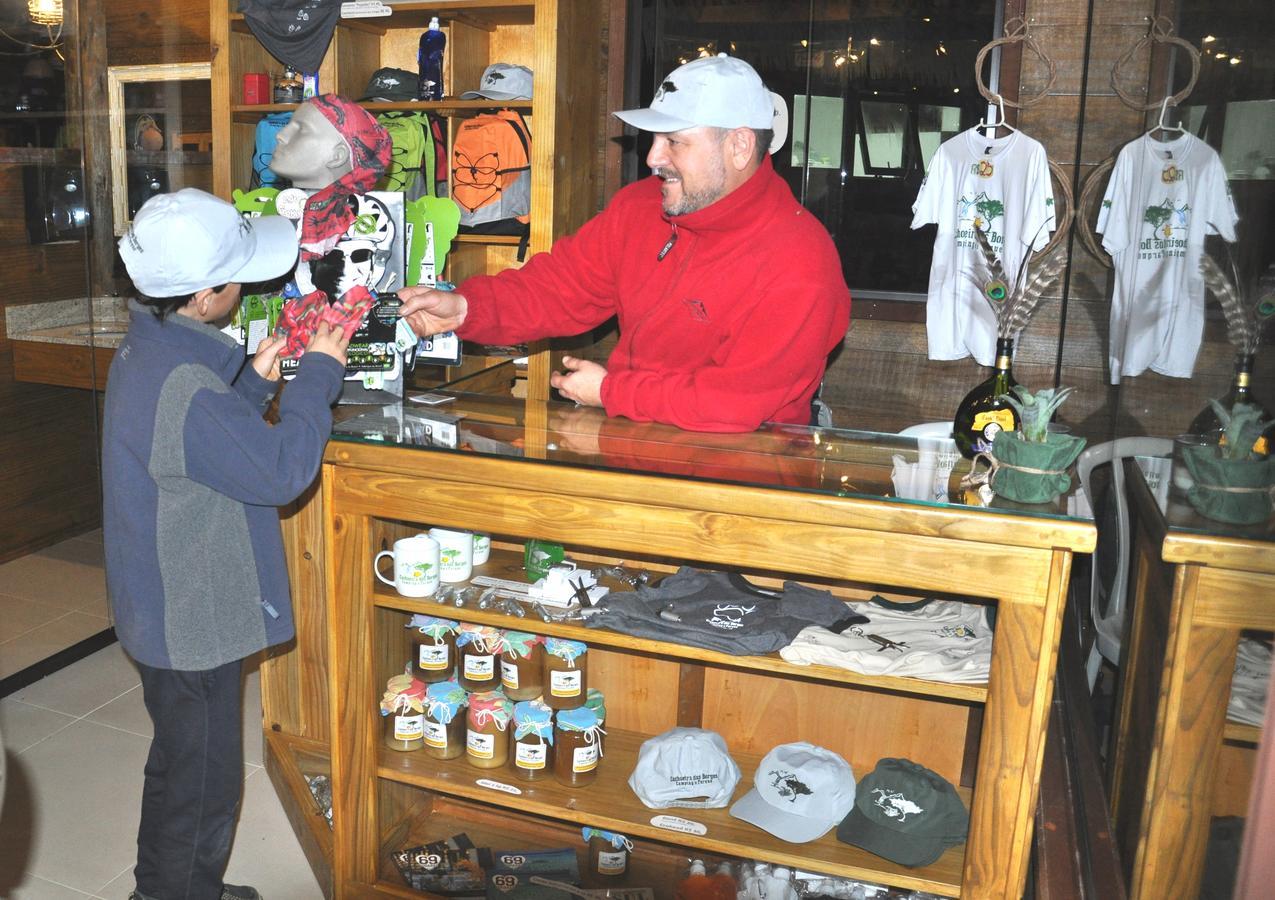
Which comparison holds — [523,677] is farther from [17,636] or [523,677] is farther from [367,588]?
[17,636]

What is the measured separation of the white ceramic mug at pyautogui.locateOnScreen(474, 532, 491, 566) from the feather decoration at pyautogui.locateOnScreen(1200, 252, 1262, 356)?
4.51ft

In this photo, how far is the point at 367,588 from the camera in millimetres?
2029

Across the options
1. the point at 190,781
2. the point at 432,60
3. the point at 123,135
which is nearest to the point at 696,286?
the point at 190,781

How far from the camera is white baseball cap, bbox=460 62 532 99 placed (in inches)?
153

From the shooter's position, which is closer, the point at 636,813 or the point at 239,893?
the point at 636,813

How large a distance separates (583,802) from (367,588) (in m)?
0.57

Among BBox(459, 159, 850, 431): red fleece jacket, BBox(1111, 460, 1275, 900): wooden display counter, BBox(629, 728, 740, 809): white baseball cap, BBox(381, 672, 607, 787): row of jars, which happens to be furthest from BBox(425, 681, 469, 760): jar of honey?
BBox(1111, 460, 1275, 900): wooden display counter

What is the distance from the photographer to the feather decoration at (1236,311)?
1294mm

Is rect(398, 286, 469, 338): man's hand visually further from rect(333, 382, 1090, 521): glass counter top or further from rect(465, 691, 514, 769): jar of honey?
rect(465, 691, 514, 769): jar of honey

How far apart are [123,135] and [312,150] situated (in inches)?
73.1

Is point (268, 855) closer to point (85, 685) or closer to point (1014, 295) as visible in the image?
point (85, 685)

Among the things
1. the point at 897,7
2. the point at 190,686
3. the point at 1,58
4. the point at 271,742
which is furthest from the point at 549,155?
the point at 190,686

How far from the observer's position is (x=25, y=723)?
3.11 m

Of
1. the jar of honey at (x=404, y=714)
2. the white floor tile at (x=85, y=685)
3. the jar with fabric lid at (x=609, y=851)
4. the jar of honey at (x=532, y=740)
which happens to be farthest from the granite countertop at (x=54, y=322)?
the jar with fabric lid at (x=609, y=851)
